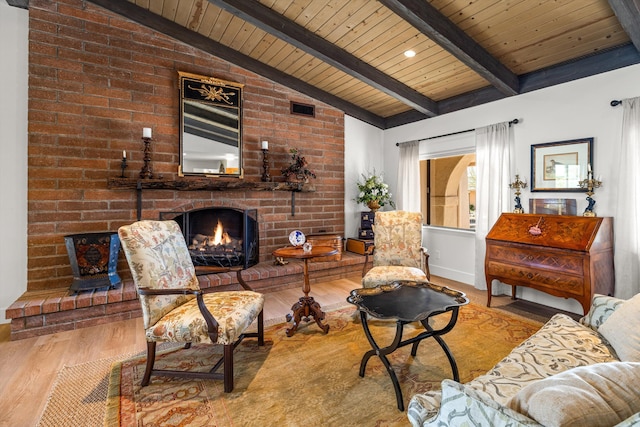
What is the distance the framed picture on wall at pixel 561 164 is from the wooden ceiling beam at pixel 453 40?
0.74m

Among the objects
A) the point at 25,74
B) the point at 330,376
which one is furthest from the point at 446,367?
the point at 25,74

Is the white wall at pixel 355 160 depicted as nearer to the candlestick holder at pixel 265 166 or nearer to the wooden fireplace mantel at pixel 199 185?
the wooden fireplace mantel at pixel 199 185

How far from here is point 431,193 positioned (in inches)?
207

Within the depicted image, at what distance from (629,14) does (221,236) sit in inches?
168

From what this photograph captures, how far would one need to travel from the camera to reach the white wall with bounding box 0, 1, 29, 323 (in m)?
2.97

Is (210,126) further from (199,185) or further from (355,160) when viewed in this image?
(355,160)

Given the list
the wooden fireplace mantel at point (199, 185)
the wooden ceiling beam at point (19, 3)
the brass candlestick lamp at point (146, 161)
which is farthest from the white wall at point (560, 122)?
the wooden ceiling beam at point (19, 3)

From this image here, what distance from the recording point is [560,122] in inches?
130

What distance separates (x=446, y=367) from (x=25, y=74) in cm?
443

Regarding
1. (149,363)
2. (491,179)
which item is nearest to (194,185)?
(149,363)

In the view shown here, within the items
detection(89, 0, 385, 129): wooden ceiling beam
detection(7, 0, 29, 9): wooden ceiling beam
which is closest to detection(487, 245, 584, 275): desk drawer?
detection(89, 0, 385, 129): wooden ceiling beam

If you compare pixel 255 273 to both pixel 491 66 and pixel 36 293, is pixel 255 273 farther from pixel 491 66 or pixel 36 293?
pixel 491 66

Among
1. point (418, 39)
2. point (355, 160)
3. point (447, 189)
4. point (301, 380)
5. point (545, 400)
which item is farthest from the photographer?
point (447, 189)

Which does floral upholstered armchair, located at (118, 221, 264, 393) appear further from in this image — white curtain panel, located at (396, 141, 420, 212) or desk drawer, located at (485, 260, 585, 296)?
white curtain panel, located at (396, 141, 420, 212)
